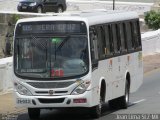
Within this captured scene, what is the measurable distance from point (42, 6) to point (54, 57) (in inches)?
1615

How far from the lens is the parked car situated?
59.5 metres

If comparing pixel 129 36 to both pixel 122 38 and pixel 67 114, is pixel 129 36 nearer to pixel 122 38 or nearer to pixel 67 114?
pixel 122 38

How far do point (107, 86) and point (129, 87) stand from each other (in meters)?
2.49

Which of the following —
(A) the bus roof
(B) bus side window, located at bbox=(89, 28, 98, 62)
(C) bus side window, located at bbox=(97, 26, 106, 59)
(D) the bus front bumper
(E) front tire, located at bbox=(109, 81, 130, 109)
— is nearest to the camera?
(D) the bus front bumper

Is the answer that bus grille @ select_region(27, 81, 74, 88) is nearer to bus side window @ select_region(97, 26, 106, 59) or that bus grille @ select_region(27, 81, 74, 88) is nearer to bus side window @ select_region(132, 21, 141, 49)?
bus side window @ select_region(97, 26, 106, 59)

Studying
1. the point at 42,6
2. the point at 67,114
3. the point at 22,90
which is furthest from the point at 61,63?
the point at 42,6

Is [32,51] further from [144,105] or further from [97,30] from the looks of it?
[144,105]

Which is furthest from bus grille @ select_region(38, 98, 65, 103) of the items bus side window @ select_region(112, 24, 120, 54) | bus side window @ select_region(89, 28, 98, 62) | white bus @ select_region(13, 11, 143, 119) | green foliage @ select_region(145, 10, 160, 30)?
green foliage @ select_region(145, 10, 160, 30)

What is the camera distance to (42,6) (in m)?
60.0

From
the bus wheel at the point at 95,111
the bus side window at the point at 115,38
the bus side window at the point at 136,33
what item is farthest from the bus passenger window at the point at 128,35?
the bus wheel at the point at 95,111

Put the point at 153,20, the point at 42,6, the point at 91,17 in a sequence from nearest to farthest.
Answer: the point at 91,17 → the point at 153,20 → the point at 42,6

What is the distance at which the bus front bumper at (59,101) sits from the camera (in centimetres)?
1886

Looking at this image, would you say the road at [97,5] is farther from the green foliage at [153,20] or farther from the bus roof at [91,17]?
the bus roof at [91,17]

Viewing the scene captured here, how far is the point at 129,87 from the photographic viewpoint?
23094mm
